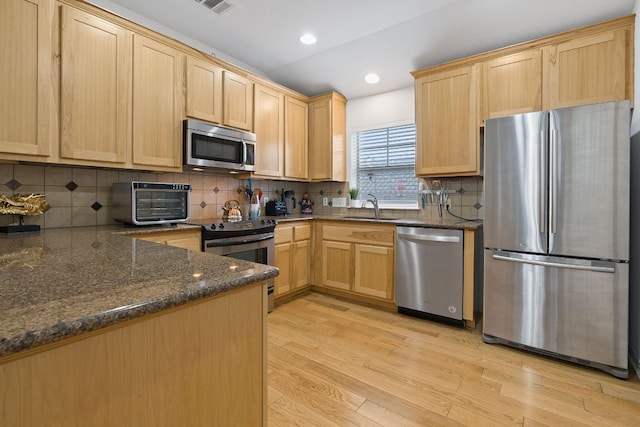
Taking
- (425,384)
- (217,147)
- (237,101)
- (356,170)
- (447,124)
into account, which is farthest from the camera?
(356,170)

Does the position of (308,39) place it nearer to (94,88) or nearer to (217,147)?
(217,147)

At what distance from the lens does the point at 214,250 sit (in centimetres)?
264

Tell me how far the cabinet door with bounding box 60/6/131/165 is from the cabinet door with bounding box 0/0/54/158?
84mm

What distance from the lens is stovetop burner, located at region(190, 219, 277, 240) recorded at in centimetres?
261

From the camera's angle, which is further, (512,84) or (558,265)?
(512,84)

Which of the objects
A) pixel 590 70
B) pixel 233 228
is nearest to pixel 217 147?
pixel 233 228

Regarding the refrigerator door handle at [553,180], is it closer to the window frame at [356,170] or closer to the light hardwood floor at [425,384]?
the light hardwood floor at [425,384]

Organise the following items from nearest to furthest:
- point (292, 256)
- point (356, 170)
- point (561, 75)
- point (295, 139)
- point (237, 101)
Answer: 1. point (561, 75)
2. point (237, 101)
3. point (292, 256)
4. point (295, 139)
5. point (356, 170)

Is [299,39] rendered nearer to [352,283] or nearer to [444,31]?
[444,31]

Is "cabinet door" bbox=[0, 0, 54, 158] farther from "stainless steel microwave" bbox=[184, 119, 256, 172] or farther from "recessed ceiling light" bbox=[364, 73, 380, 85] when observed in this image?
"recessed ceiling light" bbox=[364, 73, 380, 85]

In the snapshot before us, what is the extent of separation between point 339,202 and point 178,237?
86.7 inches

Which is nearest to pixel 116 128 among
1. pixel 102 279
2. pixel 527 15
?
pixel 102 279

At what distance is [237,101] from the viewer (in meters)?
3.14

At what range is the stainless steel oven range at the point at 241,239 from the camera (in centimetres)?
263
